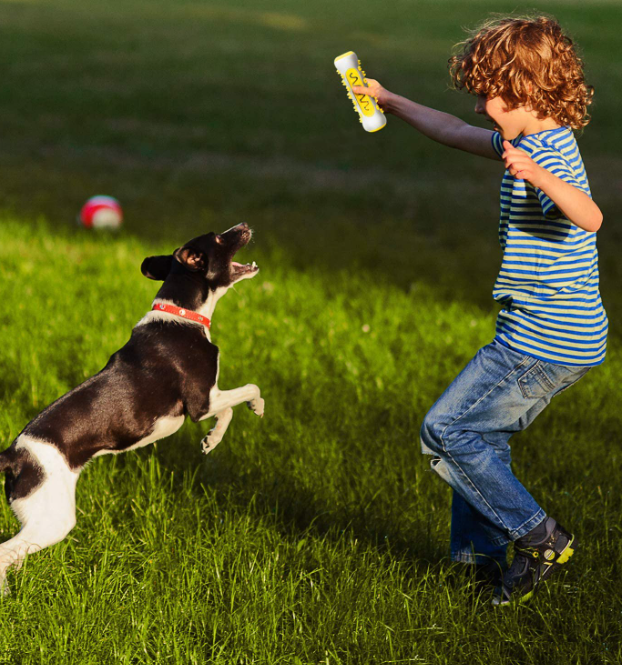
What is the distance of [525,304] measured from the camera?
2.92m

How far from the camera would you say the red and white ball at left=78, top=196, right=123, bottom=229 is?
26.3 feet

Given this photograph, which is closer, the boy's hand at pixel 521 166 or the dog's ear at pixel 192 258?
the boy's hand at pixel 521 166

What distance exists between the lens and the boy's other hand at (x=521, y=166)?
2.47 m

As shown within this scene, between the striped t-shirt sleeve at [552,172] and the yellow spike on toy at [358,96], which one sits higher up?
the yellow spike on toy at [358,96]

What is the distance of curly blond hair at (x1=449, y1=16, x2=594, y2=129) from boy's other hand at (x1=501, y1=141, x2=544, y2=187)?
15.3 inches

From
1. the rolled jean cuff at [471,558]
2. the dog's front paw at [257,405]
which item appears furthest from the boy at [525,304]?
the dog's front paw at [257,405]

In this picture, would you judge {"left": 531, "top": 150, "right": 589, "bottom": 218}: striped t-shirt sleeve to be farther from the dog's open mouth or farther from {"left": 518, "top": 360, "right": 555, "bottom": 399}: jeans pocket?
the dog's open mouth

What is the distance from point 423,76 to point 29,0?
28504 millimetres

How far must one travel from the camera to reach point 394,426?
4.60 meters

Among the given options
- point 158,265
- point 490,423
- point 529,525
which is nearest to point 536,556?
point 529,525

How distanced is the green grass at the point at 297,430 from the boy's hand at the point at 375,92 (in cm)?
170

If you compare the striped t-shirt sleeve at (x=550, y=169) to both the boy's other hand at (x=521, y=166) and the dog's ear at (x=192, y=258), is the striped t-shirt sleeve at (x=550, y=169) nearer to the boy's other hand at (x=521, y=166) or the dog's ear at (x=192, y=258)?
the boy's other hand at (x=521, y=166)

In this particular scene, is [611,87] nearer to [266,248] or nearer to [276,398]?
[266,248]

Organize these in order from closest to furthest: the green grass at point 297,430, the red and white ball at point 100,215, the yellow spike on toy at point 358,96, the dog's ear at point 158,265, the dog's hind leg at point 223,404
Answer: the green grass at point 297,430, the dog's hind leg at point 223,404, the yellow spike on toy at point 358,96, the dog's ear at point 158,265, the red and white ball at point 100,215
